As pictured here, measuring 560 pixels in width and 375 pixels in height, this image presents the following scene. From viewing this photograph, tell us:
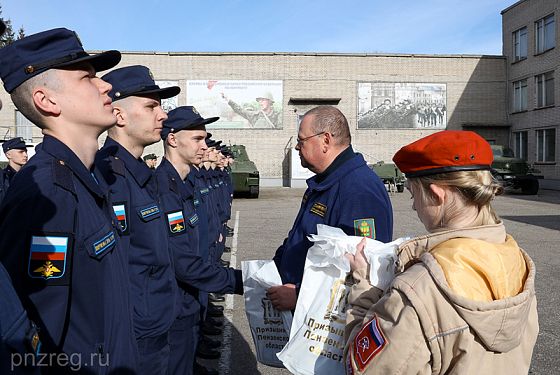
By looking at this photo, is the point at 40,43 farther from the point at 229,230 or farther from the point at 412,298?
the point at 229,230

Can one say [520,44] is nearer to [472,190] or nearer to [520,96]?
[520,96]

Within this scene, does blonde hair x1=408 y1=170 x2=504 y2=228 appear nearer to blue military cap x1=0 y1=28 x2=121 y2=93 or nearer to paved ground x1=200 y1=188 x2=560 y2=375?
blue military cap x1=0 y1=28 x2=121 y2=93

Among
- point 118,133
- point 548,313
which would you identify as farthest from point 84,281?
point 548,313

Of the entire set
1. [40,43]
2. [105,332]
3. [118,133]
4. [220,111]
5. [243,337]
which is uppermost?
[220,111]

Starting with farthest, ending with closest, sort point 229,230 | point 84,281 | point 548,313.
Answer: point 229,230, point 548,313, point 84,281

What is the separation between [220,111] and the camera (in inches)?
1158

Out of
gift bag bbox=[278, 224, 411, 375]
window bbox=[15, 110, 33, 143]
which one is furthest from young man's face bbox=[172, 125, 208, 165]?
window bbox=[15, 110, 33, 143]

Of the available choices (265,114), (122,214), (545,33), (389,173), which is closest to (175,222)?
(122,214)

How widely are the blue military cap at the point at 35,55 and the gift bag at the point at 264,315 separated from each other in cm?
134

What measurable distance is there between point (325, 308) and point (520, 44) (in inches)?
1307

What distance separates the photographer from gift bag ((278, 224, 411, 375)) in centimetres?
A: 179

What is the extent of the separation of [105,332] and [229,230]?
10.0 meters

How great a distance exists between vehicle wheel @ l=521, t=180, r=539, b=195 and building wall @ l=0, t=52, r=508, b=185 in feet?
27.6

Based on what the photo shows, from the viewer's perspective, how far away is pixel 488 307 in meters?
1.31
